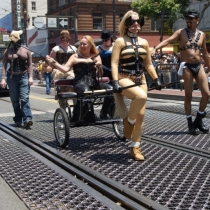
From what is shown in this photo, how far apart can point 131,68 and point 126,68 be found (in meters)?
0.06

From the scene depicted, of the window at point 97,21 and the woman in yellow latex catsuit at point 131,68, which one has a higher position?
the window at point 97,21

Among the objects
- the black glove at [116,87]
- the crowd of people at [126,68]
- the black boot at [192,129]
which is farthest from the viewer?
the black boot at [192,129]

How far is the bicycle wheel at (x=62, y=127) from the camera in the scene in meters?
6.83

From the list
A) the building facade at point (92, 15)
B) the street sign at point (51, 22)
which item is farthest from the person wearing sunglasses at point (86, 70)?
the building facade at point (92, 15)

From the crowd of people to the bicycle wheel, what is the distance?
0.45m

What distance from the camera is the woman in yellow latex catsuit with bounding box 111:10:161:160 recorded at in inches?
234

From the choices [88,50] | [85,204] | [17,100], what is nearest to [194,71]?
[88,50]

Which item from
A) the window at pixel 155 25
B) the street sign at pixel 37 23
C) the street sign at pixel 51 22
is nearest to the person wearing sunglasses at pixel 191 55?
the street sign at pixel 51 22

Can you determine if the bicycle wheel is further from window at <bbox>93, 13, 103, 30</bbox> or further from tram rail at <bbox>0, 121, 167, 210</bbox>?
window at <bbox>93, 13, 103, 30</bbox>

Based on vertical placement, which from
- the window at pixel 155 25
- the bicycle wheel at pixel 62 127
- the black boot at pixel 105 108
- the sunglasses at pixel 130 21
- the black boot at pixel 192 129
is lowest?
the black boot at pixel 192 129

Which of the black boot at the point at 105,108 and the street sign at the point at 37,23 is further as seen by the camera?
the street sign at the point at 37,23

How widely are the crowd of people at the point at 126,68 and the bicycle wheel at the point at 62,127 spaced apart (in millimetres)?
451

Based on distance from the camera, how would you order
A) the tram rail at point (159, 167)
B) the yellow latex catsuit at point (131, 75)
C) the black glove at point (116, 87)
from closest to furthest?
the tram rail at point (159, 167) < the black glove at point (116, 87) < the yellow latex catsuit at point (131, 75)

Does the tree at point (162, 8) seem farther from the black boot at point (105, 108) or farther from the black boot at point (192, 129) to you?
the black boot at point (105, 108)
